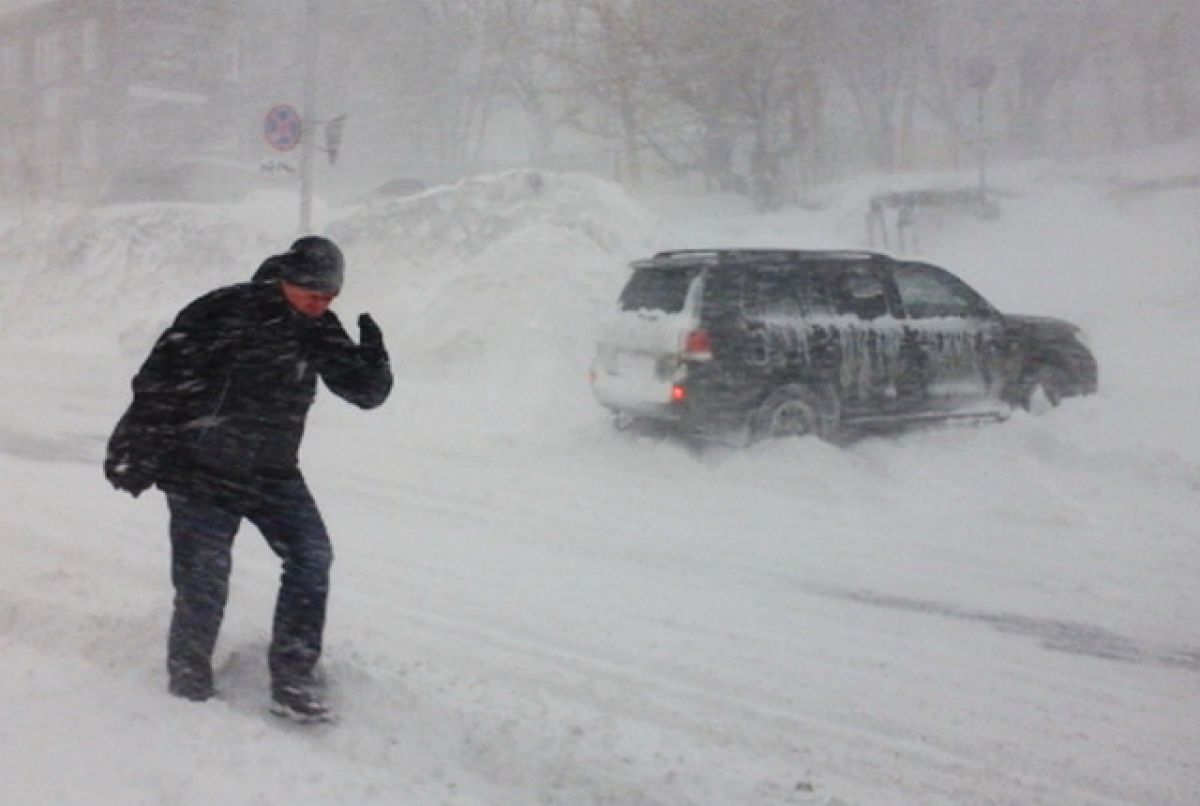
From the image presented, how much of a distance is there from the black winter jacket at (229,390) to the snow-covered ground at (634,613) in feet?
3.03

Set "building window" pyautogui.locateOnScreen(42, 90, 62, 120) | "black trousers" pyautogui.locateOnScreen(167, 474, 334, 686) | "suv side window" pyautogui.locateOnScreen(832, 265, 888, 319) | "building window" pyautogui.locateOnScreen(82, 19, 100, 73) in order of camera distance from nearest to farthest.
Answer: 1. "black trousers" pyautogui.locateOnScreen(167, 474, 334, 686)
2. "suv side window" pyautogui.locateOnScreen(832, 265, 888, 319)
3. "building window" pyautogui.locateOnScreen(82, 19, 100, 73)
4. "building window" pyautogui.locateOnScreen(42, 90, 62, 120)

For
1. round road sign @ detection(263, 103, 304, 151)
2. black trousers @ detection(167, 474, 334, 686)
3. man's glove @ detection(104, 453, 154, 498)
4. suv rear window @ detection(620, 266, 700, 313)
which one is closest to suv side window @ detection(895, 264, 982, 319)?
suv rear window @ detection(620, 266, 700, 313)

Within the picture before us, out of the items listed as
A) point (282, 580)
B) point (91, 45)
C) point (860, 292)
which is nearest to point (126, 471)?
point (282, 580)

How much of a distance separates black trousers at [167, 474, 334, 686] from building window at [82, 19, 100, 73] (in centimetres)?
4668

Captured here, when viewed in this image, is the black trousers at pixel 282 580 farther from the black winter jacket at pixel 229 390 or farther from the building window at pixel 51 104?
the building window at pixel 51 104

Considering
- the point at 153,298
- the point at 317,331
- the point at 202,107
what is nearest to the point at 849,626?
the point at 317,331

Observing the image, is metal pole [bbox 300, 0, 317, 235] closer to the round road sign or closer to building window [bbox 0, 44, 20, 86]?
the round road sign

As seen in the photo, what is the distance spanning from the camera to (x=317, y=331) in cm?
380

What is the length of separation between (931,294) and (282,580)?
23.5 ft

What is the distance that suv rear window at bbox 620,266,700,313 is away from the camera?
853cm

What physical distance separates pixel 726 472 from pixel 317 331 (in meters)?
5.16

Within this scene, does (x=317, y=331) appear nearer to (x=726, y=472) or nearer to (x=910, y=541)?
(x=910, y=541)

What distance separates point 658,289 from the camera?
8.80 metres

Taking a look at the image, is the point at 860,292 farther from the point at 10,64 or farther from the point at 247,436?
the point at 10,64
